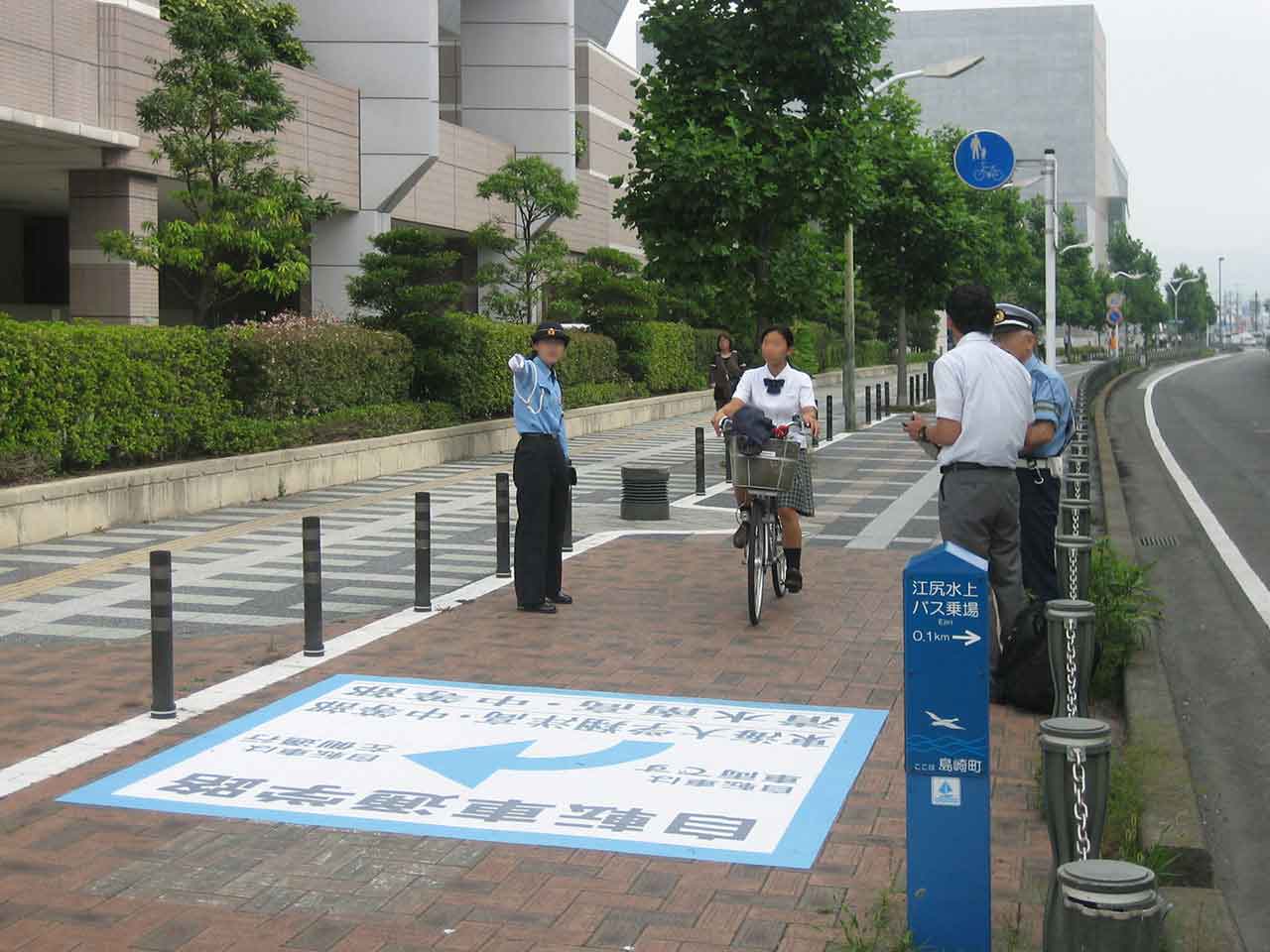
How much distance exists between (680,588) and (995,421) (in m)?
4.78

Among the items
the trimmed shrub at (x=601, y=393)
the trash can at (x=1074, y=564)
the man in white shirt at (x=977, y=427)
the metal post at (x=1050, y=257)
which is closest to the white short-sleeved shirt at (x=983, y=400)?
the man in white shirt at (x=977, y=427)

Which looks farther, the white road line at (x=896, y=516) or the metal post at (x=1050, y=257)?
the metal post at (x=1050, y=257)

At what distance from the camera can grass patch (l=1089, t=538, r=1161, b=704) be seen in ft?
27.0

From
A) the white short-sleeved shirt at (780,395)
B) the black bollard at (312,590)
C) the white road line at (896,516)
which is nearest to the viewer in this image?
the black bollard at (312,590)

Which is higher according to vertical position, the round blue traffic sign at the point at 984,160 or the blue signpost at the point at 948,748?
the round blue traffic sign at the point at 984,160

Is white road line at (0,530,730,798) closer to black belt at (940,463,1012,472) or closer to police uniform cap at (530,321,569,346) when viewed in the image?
police uniform cap at (530,321,569,346)

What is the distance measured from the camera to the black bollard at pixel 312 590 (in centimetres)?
931

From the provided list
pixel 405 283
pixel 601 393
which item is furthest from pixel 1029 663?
pixel 601 393

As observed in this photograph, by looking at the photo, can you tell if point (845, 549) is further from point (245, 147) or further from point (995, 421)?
point (245, 147)

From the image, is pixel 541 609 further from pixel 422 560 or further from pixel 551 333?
pixel 551 333

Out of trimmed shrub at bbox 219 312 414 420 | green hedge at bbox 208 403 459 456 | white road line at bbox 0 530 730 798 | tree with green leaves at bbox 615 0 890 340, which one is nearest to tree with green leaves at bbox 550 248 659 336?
green hedge at bbox 208 403 459 456

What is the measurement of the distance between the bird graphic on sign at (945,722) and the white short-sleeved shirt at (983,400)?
3.05 m

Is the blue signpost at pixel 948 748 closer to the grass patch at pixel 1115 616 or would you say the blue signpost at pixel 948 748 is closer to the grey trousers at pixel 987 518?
the grey trousers at pixel 987 518

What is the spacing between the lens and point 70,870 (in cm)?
555
